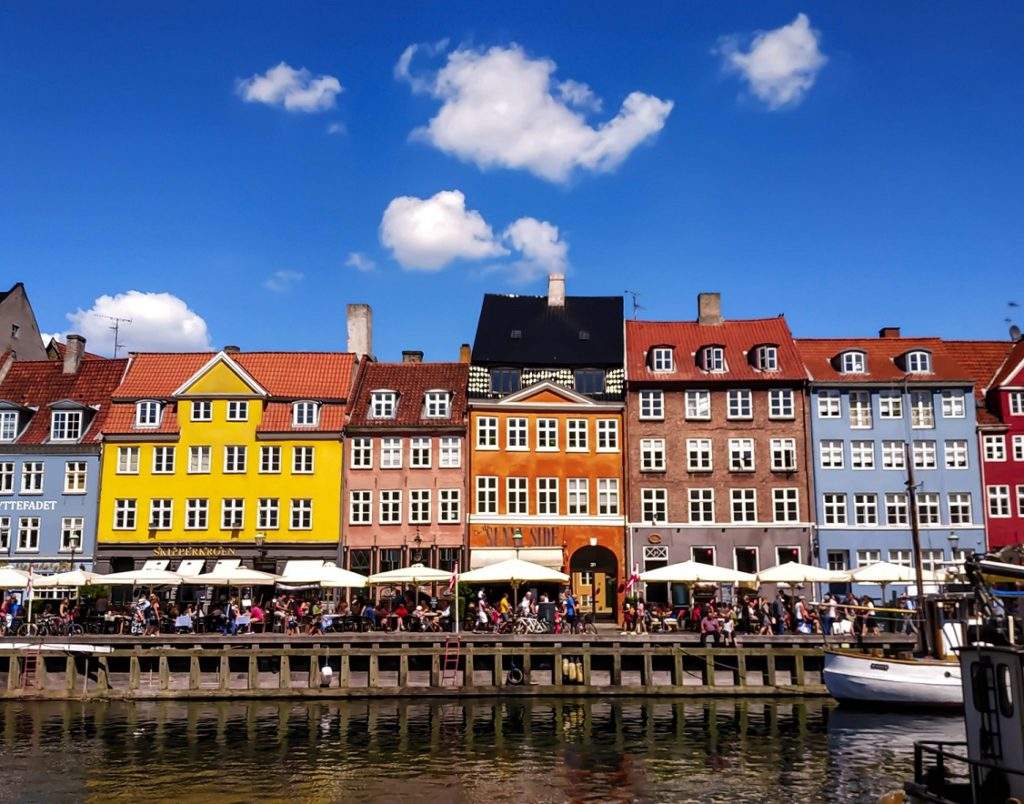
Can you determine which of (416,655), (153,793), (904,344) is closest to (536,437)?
(416,655)

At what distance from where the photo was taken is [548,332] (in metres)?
55.1

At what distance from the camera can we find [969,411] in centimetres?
5291

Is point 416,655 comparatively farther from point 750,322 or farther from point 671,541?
point 750,322

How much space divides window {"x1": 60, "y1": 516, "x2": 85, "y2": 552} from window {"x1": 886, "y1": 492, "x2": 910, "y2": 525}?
136 ft

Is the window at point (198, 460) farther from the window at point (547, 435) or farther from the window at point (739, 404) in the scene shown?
the window at point (739, 404)

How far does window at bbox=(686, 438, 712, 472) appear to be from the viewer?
5256cm

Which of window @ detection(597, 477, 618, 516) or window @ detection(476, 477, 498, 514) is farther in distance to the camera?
window @ detection(597, 477, 618, 516)

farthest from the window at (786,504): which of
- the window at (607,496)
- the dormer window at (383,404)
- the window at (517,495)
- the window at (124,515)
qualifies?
the window at (124,515)

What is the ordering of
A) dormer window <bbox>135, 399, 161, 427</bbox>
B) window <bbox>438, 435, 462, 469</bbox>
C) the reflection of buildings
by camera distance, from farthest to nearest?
dormer window <bbox>135, 399, 161, 427</bbox> < window <bbox>438, 435, 462, 469</bbox> < the reflection of buildings

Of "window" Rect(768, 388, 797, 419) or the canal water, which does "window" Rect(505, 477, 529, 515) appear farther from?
the canal water

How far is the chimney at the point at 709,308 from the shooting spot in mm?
57531

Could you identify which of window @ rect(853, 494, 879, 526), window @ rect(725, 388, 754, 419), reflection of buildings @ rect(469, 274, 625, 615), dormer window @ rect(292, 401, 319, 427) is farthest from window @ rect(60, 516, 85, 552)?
window @ rect(853, 494, 879, 526)

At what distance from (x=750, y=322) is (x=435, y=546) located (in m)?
21.7

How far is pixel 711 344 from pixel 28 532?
37.2 metres
